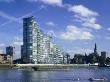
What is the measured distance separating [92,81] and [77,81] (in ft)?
18.5

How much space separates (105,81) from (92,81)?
474 cm

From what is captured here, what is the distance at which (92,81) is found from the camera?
133250 millimetres

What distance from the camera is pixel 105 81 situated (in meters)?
134

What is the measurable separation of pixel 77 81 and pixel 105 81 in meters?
10.4

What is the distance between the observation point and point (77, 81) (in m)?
132
